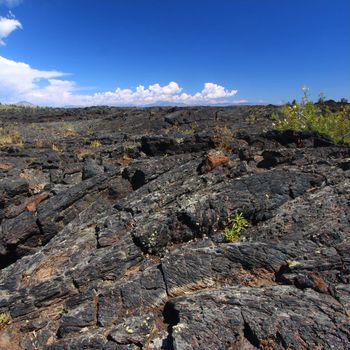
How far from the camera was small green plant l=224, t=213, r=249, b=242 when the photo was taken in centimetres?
1077

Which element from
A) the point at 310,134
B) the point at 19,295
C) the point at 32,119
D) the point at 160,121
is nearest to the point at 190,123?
the point at 160,121

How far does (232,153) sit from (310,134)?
15.0 feet

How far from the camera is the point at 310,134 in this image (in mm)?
17844

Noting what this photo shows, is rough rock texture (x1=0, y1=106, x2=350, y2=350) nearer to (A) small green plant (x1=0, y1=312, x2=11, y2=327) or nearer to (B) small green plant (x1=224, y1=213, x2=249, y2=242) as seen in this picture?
(A) small green plant (x1=0, y1=312, x2=11, y2=327)

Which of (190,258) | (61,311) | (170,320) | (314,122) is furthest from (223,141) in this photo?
(61,311)

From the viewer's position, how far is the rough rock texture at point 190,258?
801 cm

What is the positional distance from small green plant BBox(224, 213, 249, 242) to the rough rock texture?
0.16 meters

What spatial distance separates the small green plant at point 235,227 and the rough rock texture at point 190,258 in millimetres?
164

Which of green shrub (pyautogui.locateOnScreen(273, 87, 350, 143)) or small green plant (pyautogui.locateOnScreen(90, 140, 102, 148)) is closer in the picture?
green shrub (pyautogui.locateOnScreen(273, 87, 350, 143))

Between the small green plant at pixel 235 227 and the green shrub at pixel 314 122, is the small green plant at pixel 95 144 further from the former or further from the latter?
the small green plant at pixel 235 227

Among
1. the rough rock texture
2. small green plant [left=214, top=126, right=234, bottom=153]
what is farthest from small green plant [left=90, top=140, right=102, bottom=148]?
the rough rock texture

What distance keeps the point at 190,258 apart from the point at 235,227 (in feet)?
6.17

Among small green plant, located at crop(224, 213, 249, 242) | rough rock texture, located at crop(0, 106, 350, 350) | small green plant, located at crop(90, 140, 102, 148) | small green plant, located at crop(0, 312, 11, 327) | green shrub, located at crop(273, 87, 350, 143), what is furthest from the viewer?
small green plant, located at crop(90, 140, 102, 148)

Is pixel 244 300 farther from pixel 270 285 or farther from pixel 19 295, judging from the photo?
pixel 19 295
